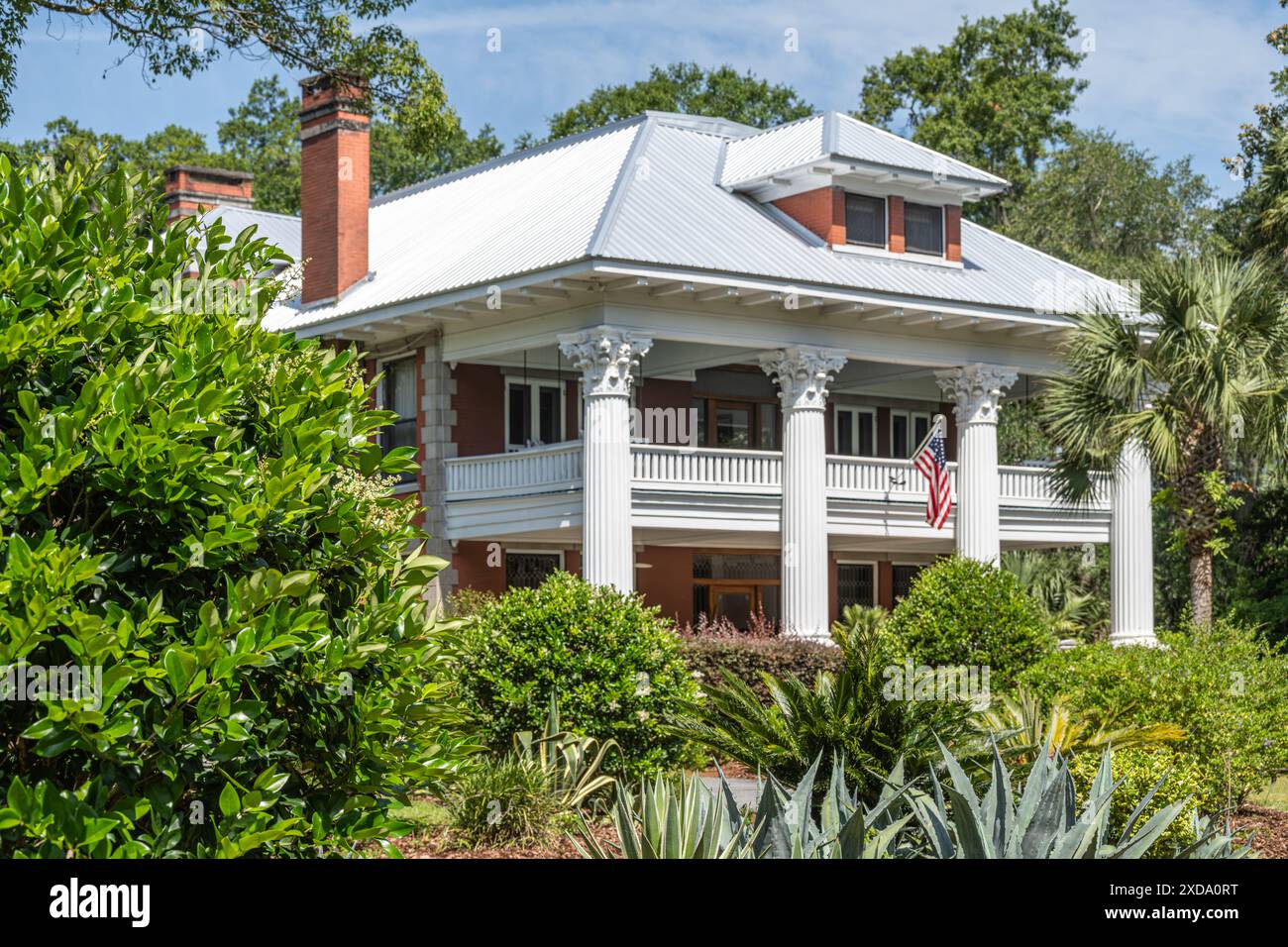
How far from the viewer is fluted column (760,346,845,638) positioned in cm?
2720

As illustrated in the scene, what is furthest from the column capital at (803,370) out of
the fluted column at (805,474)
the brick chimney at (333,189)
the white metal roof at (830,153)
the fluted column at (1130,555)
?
the brick chimney at (333,189)

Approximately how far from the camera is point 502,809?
1195 centimetres

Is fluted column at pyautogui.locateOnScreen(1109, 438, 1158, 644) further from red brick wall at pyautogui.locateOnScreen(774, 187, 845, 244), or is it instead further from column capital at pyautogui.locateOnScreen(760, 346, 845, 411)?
red brick wall at pyautogui.locateOnScreen(774, 187, 845, 244)

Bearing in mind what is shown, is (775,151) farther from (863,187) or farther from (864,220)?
(864,220)

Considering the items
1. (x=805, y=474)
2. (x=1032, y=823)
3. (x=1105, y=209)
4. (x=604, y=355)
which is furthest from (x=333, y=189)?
(x=1105, y=209)

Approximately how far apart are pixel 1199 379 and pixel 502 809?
14.2m

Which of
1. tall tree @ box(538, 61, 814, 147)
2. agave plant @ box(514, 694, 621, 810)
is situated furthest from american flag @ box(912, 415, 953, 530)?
tall tree @ box(538, 61, 814, 147)

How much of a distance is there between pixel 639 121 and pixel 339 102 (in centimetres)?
616

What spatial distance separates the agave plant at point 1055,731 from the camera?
11.0 metres

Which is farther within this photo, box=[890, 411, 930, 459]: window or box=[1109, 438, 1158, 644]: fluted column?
box=[890, 411, 930, 459]: window

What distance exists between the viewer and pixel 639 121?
33.0 m

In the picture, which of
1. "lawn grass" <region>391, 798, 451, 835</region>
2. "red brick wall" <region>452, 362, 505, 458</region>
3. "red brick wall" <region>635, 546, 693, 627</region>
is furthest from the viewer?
"red brick wall" <region>635, 546, 693, 627</region>

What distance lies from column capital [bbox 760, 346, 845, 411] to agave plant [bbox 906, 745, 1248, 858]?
2020 cm
